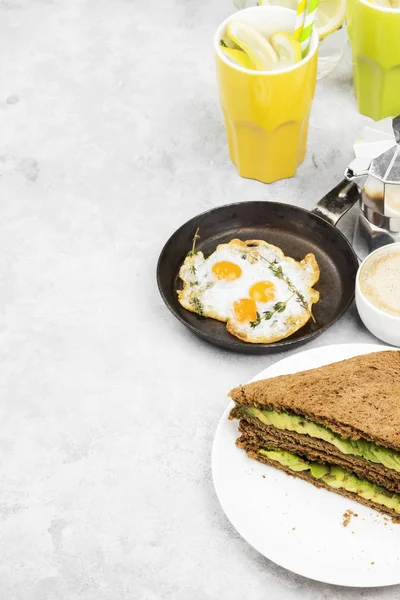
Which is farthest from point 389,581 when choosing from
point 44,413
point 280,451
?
point 44,413

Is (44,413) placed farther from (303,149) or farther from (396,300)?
(303,149)

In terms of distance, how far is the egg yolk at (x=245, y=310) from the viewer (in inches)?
83.5

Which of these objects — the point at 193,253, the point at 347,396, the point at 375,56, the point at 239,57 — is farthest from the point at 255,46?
the point at 347,396

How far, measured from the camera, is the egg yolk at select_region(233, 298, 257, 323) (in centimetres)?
212

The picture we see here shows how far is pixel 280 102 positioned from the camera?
226 centimetres

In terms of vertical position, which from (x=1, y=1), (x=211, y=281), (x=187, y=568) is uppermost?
(x=1, y=1)

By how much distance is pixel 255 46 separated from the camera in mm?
2234

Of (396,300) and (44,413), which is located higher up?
(396,300)

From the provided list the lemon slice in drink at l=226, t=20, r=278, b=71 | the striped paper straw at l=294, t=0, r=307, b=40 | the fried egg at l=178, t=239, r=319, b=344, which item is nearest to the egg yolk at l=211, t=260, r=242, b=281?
the fried egg at l=178, t=239, r=319, b=344

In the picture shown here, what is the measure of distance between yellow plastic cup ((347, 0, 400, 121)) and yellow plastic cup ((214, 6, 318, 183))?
0.57 feet

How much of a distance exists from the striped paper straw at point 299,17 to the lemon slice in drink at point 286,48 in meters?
0.02

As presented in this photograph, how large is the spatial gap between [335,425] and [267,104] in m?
0.98

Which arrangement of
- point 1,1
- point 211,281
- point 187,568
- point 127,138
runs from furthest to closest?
point 1,1 < point 127,138 < point 211,281 < point 187,568

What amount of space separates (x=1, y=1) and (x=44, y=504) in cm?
228
